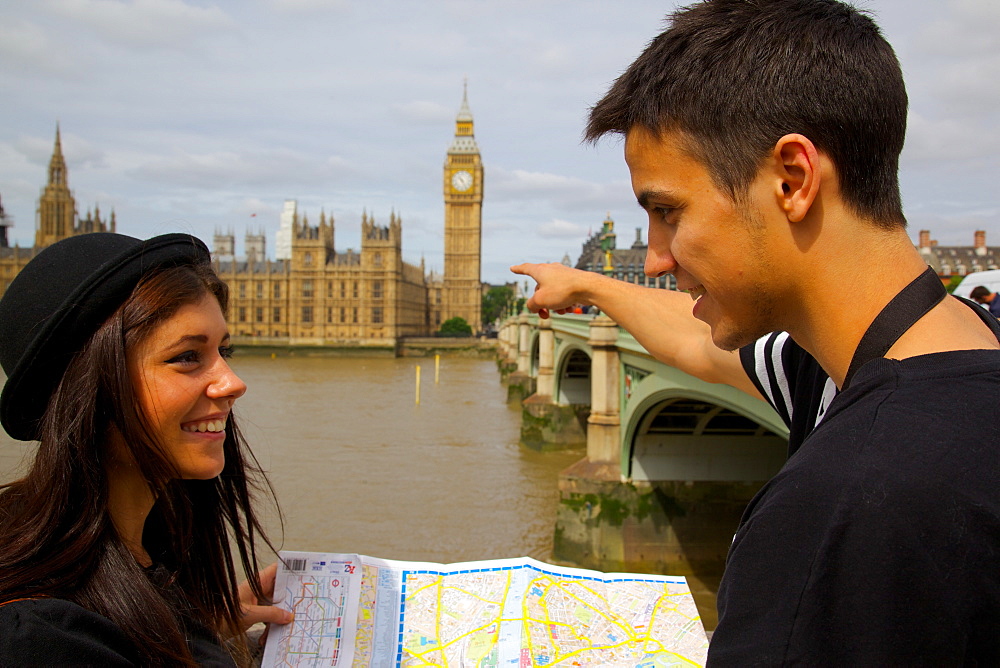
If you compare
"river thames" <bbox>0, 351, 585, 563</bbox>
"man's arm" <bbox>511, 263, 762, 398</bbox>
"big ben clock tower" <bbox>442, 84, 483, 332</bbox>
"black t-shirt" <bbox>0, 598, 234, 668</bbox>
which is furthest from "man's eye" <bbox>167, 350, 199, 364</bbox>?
"big ben clock tower" <bbox>442, 84, 483, 332</bbox>

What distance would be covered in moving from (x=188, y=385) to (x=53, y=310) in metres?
0.22

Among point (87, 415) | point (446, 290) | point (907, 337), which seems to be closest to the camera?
point (907, 337)

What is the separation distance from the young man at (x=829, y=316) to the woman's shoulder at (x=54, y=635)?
0.75 metres

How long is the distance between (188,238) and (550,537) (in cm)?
A: 1010

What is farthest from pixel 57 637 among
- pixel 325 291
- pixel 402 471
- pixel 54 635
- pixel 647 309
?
pixel 325 291

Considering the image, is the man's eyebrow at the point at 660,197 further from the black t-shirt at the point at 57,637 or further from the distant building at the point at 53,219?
the distant building at the point at 53,219

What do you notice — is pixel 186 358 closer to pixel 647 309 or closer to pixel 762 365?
pixel 762 365

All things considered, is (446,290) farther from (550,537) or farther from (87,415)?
(87,415)

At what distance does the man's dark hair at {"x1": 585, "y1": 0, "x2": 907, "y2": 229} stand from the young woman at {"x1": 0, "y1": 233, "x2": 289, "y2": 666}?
2.63 ft

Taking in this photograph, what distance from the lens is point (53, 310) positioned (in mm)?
1064

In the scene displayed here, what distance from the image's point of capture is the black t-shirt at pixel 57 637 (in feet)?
2.86

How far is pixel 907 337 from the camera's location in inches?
31.0

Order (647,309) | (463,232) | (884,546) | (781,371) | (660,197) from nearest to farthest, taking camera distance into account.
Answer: (884,546)
(660,197)
(781,371)
(647,309)
(463,232)

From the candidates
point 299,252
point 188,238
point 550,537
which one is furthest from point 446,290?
point 188,238
